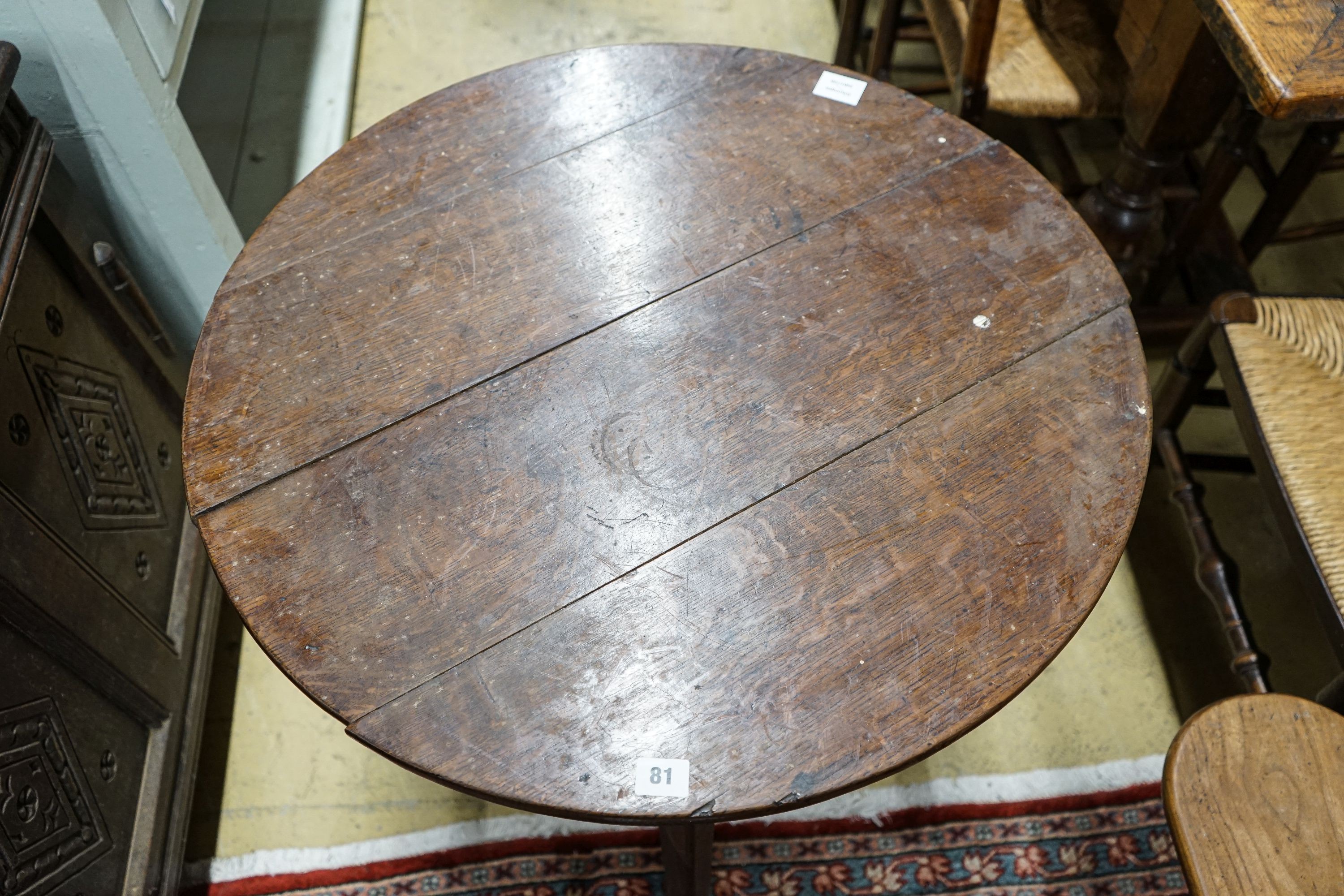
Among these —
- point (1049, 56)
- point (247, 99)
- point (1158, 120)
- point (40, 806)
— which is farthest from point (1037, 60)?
point (40, 806)

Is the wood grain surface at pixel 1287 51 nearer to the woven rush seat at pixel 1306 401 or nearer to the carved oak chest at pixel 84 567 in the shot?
the woven rush seat at pixel 1306 401

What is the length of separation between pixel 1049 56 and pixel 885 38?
366mm

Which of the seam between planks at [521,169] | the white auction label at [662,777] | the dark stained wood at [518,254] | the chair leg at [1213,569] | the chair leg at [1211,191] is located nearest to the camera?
the white auction label at [662,777]

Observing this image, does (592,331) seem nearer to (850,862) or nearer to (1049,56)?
(850,862)

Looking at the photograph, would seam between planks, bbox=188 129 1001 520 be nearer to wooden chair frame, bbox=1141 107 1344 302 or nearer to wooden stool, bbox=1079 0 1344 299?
wooden stool, bbox=1079 0 1344 299

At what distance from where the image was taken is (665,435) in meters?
1.06

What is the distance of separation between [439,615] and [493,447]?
196 mm

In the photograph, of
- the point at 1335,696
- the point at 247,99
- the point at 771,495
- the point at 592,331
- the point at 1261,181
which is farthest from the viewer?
the point at 247,99

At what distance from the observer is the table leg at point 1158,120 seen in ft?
4.98

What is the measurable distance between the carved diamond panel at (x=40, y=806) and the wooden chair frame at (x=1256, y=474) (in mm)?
1476

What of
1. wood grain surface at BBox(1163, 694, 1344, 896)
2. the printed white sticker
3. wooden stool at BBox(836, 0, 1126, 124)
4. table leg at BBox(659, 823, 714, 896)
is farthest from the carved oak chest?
wooden stool at BBox(836, 0, 1126, 124)

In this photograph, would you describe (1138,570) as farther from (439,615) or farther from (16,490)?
(16,490)

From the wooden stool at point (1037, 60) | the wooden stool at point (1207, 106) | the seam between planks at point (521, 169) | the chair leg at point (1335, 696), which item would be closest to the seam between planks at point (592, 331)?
the seam between planks at point (521, 169)

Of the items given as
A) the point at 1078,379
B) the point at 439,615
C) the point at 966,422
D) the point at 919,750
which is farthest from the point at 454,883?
the point at 1078,379
